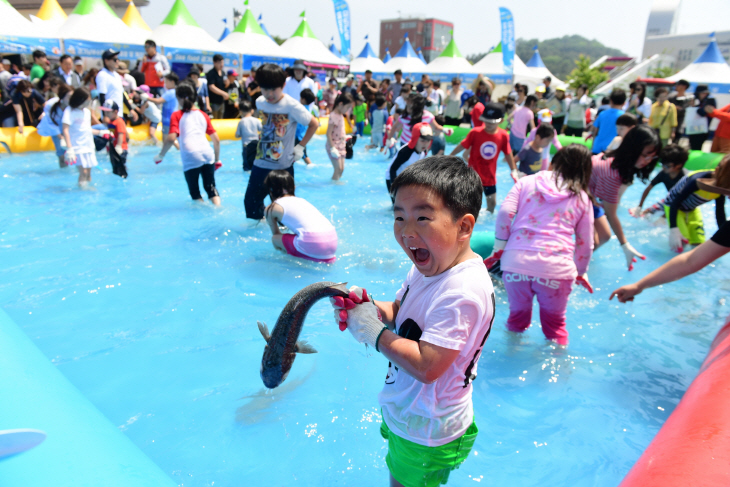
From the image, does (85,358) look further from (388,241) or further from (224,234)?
(388,241)

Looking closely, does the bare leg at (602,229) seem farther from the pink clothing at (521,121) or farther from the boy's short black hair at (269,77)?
the pink clothing at (521,121)

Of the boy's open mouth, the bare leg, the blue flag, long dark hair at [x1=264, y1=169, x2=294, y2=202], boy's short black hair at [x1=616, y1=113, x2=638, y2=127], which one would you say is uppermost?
the blue flag

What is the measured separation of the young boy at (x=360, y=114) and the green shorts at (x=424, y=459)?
1510cm

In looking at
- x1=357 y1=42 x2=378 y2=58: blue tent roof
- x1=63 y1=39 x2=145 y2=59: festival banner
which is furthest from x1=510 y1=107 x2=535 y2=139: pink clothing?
x1=357 y1=42 x2=378 y2=58: blue tent roof

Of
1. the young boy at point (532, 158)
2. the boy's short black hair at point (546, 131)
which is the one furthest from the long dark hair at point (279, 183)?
the young boy at point (532, 158)

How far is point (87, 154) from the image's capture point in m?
7.68

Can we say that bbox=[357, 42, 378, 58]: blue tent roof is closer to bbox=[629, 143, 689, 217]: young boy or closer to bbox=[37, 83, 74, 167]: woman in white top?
bbox=[37, 83, 74, 167]: woman in white top

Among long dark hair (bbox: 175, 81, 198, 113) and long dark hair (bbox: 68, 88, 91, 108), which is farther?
long dark hair (bbox: 68, 88, 91, 108)

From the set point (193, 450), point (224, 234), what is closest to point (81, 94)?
point (224, 234)

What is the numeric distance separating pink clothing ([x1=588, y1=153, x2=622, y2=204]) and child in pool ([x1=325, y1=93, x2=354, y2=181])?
5.03 metres

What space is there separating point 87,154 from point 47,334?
4849 mm

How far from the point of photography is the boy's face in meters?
1.51

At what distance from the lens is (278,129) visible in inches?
231

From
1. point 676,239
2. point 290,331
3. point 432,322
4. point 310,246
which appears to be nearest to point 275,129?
Result: point 310,246
